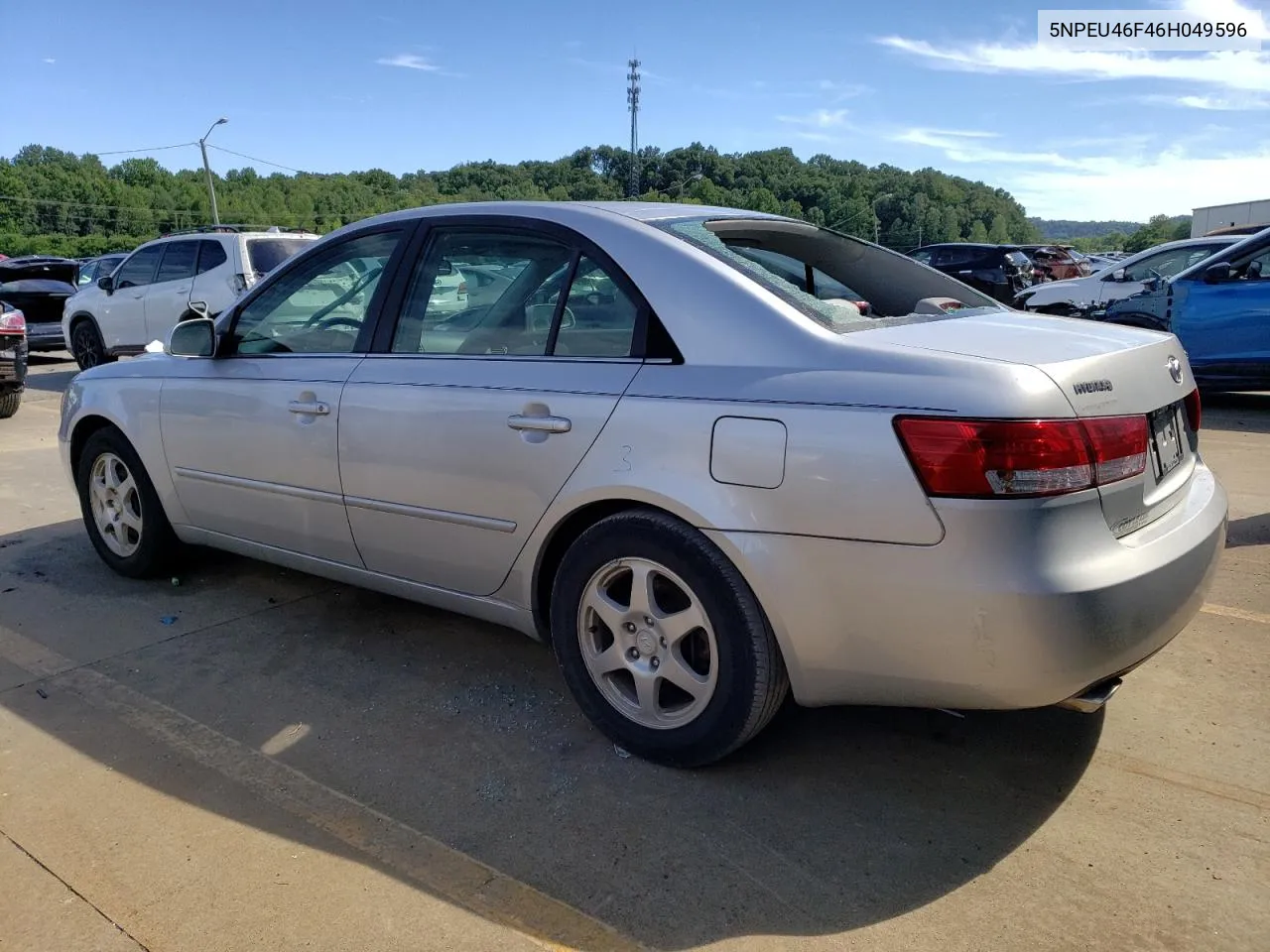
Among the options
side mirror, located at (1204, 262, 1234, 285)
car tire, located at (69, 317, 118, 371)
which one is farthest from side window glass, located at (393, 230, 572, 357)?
car tire, located at (69, 317, 118, 371)

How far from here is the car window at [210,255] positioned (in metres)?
11.2

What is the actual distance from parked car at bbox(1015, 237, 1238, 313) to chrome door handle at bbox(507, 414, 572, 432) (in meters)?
9.74

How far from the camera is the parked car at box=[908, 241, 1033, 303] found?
20.1 metres

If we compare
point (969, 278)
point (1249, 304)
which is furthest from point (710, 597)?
point (969, 278)

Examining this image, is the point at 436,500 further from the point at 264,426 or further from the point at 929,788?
the point at 929,788

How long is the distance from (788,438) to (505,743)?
137cm

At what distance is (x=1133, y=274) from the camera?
1121 centimetres

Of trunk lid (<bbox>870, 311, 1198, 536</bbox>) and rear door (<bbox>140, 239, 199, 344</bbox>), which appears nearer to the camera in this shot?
trunk lid (<bbox>870, 311, 1198, 536</bbox>)

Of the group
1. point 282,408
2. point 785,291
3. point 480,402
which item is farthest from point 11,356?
point 785,291

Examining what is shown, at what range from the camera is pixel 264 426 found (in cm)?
377

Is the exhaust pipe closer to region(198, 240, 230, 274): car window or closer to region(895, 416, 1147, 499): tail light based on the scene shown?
region(895, 416, 1147, 499): tail light

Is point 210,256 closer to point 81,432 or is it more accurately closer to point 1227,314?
point 81,432

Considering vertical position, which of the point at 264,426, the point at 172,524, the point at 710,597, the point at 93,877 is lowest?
the point at 93,877

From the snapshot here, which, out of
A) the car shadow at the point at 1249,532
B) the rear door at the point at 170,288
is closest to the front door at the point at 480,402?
the car shadow at the point at 1249,532
